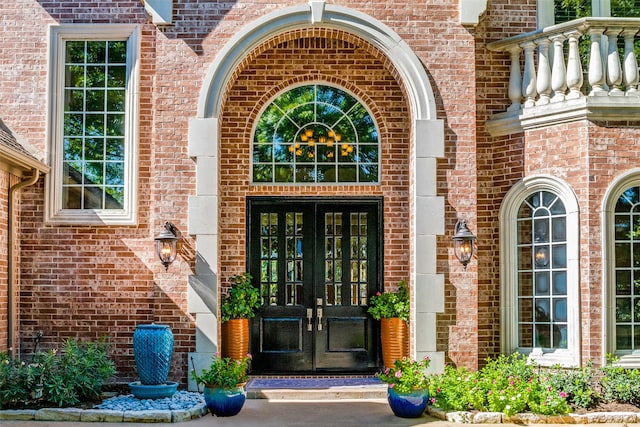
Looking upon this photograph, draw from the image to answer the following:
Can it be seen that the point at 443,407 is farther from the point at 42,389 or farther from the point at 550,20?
the point at 550,20

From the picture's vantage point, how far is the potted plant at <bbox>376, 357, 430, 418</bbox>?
31.4ft

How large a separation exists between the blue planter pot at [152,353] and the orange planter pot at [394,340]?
3116 millimetres

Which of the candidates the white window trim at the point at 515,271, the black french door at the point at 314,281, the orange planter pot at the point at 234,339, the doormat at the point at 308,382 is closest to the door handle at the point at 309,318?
the black french door at the point at 314,281

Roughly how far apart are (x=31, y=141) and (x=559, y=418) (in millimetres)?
7805

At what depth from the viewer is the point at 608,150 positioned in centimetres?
1076

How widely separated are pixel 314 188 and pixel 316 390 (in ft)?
9.45

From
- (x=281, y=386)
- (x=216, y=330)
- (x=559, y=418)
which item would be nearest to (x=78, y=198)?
(x=216, y=330)

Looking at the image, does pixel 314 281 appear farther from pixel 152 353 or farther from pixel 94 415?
pixel 94 415

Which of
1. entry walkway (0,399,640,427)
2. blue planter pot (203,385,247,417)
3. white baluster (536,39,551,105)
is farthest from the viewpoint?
white baluster (536,39,551,105)

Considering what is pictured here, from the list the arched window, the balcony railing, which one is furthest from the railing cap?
the arched window

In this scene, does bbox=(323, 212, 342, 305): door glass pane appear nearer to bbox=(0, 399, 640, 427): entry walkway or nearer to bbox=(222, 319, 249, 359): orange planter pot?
bbox=(222, 319, 249, 359): orange planter pot

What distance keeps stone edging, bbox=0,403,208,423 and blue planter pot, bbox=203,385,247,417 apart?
385mm

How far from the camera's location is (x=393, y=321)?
457 inches

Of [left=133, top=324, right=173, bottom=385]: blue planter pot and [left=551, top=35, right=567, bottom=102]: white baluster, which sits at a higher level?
[left=551, top=35, right=567, bottom=102]: white baluster
